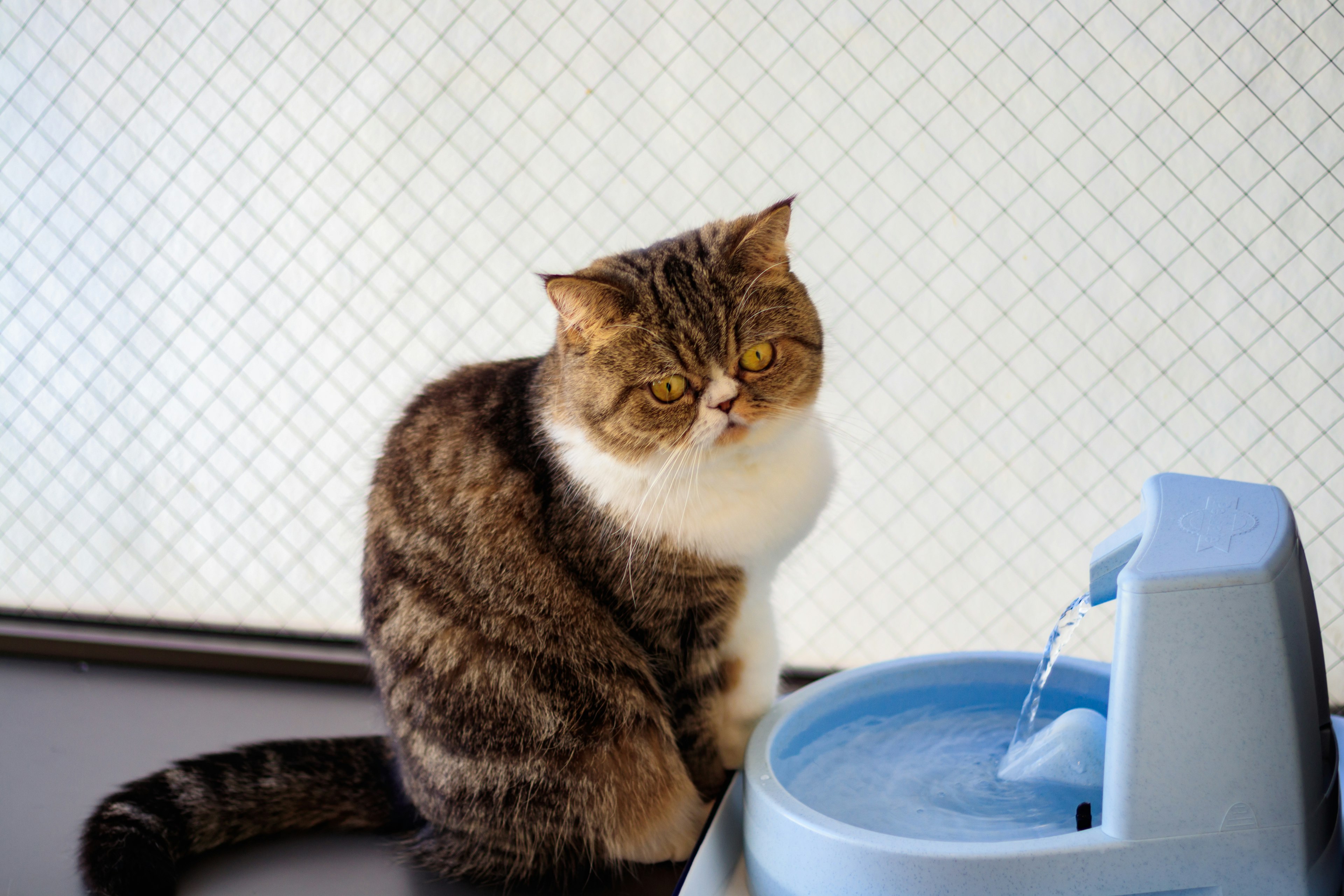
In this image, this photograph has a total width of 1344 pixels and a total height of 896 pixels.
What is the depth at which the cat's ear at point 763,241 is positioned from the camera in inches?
50.8

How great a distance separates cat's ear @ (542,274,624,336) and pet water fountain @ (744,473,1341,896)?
24.7 inches

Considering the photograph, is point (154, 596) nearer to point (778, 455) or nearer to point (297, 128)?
point (297, 128)

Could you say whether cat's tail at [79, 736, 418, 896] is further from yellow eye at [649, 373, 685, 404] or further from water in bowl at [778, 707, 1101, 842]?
yellow eye at [649, 373, 685, 404]

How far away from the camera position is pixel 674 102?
67.1 inches

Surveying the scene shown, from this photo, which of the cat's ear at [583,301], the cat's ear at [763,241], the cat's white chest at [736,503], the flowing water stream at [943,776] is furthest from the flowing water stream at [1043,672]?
the cat's ear at [583,301]

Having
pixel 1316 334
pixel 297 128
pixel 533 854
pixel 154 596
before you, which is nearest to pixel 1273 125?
pixel 1316 334

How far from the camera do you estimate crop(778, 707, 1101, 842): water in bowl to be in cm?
117

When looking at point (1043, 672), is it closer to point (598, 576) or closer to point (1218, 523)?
point (1218, 523)

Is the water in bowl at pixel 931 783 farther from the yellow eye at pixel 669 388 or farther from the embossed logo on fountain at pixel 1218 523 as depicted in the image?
the yellow eye at pixel 669 388

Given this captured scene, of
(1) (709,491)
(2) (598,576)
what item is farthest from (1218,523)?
(2) (598,576)

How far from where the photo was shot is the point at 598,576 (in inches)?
53.1

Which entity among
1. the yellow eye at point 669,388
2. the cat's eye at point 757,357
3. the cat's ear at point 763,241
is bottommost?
the yellow eye at point 669,388

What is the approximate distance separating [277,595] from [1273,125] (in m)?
2.03

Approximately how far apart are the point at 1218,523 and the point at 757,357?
568mm
